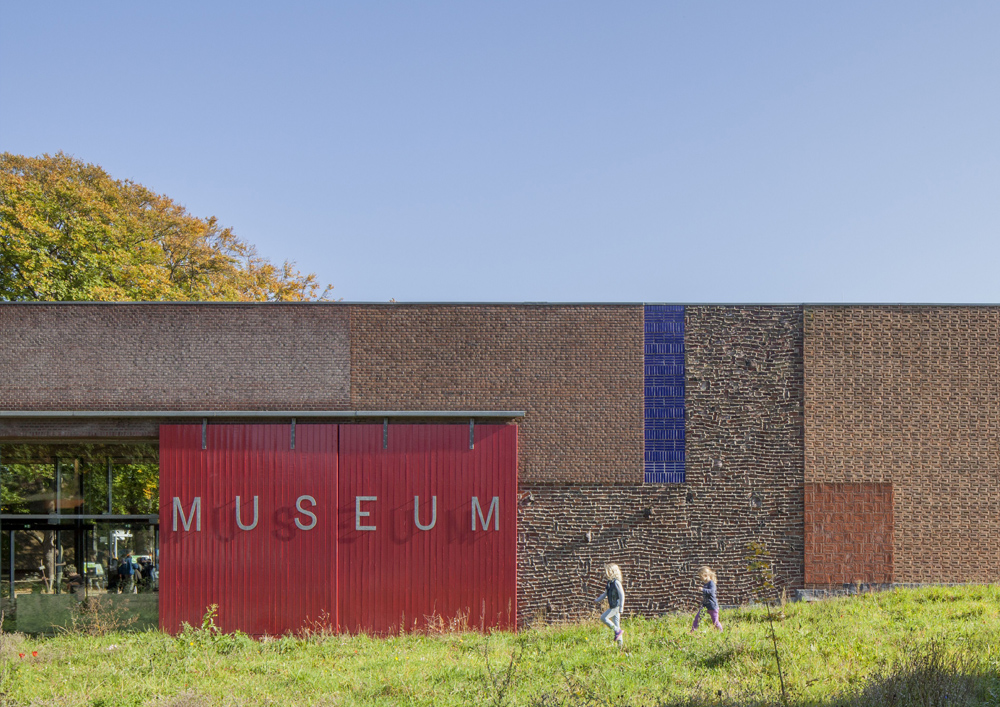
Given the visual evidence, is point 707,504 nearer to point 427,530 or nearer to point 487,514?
point 487,514

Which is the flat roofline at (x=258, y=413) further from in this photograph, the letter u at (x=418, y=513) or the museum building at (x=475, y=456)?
the letter u at (x=418, y=513)

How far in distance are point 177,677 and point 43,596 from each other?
6.41 m

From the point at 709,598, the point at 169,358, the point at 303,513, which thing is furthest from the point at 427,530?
the point at 169,358

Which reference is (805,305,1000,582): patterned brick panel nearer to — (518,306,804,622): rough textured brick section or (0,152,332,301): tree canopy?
(518,306,804,622): rough textured brick section

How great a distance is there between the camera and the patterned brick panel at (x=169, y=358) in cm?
1708

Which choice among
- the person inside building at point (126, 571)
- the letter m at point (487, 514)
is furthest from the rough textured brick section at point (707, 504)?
the person inside building at point (126, 571)

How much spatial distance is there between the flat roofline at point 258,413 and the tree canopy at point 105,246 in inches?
429

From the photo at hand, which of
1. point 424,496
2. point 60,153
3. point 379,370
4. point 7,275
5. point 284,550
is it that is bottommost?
point 284,550

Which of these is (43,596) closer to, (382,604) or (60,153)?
(382,604)

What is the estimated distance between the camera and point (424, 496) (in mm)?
17062

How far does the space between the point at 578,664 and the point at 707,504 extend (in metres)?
5.91

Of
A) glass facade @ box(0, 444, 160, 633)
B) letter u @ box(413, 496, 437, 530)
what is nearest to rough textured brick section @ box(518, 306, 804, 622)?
letter u @ box(413, 496, 437, 530)

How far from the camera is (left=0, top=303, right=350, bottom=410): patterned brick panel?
17078 millimetres

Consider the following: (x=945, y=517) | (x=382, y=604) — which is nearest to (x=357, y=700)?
(x=382, y=604)
